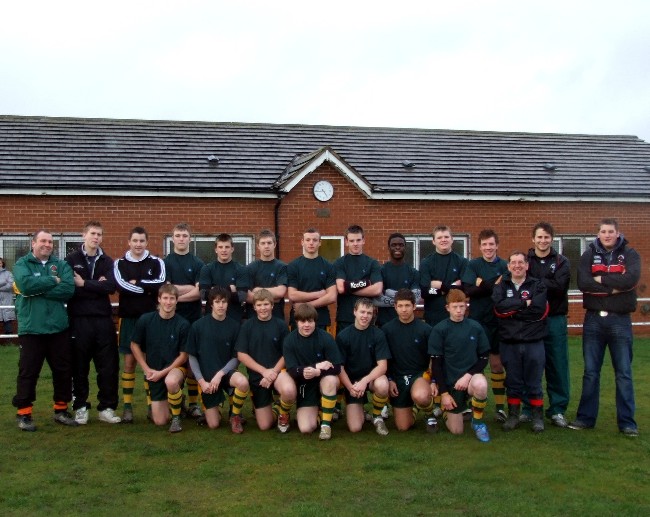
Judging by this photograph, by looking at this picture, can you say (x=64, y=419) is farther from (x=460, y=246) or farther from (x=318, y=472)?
(x=460, y=246)

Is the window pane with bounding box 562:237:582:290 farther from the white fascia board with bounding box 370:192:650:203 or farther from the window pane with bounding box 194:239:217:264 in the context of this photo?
the window pane with bounding box 194:239:217:264

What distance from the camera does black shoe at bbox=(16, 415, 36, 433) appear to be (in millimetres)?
7930

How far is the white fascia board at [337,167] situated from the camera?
16.2 meters

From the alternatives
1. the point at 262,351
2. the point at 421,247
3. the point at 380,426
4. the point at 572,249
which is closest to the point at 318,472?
the point at 380,426

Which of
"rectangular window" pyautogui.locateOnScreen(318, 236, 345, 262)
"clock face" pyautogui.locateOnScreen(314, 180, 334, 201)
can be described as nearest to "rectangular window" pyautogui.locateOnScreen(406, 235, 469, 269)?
"rectangular window" pyautogui.locateOnScreen(318, 236, 345, 262)

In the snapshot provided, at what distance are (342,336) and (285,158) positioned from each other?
10.2 meters

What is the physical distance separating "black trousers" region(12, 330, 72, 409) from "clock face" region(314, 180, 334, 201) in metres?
8.85

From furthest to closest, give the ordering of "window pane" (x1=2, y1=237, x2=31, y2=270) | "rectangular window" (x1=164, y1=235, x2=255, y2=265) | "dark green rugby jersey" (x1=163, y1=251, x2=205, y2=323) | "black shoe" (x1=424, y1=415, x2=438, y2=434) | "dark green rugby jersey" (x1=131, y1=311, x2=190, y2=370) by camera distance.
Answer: "rectangular window" (x1=164, y1=235, x2=255, y2=265), "window pane" (x1=2, y1=237, x2=31, y2=270), "dark green rugby jersey" (x1=163, y1=251, x2=205, y2=323), "dark green rugby jersey" (x1=131, y1=311, x2=190, y2=370), "black shoe" (x1=424, y1=415, x2=438, y2=434)

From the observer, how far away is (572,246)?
17672 mm

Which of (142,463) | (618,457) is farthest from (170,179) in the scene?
(618,457)

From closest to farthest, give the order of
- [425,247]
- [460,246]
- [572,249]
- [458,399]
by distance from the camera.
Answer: [458,399] → [425,247] → [460,246] → [572,249]

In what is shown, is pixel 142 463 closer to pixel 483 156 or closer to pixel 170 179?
pixel 170 179

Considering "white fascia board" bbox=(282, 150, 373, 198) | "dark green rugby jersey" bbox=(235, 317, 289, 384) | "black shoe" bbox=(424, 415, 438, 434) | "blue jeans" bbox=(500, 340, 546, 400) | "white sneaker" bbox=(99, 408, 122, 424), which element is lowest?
"black shoe" bbox=(424, 415, 438, 434)

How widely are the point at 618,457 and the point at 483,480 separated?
1.50m
